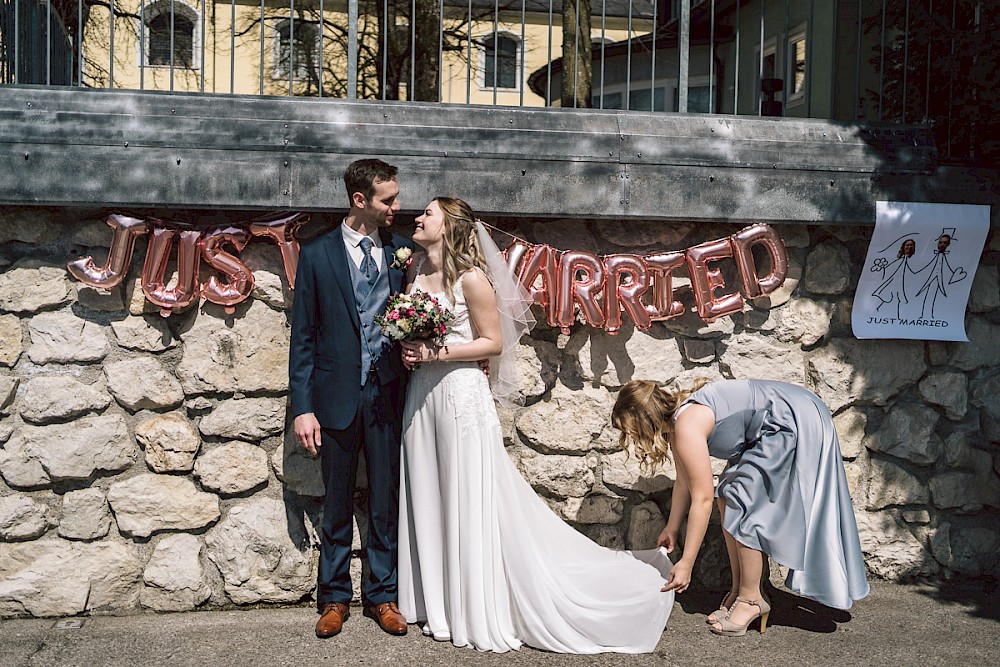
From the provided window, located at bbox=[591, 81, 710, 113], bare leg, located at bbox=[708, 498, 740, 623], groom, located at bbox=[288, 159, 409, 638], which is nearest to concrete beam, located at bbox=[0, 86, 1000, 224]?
groom, located at bbox=[288, 159, 409, 638]

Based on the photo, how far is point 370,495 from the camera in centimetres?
444

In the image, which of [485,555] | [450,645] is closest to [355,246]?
[485,555]

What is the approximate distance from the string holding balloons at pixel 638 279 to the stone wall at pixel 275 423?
0.12 metres

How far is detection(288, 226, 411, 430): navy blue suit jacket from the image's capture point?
429 cm

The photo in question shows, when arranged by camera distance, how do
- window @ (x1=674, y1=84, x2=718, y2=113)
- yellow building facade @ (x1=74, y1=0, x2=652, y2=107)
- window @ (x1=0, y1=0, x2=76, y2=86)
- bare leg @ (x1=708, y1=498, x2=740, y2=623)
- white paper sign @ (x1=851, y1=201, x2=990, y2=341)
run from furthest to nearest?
yellow building facade @ (x1=74, y1=0, x2=652, y2=107)
window @ (x1=674, y1=84, x2=718, y2=113)
white paper sign @ (x1=851, y1=201, x2=990, y2=341)
window @ (x1=0, y1=0, x2=76, y2=86)
bare leg @ (x1=708, y1=498, x2=740, y2=623)

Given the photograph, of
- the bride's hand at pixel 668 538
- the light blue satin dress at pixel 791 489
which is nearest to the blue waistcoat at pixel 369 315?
the light blue satin dress at pixel 791 489

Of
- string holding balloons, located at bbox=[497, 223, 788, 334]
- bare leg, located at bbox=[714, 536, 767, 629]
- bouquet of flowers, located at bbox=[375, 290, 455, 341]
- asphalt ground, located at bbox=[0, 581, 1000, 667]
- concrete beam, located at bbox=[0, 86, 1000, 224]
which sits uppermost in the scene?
concrete beam, located at bbox=[0, 86, 1000, 224]

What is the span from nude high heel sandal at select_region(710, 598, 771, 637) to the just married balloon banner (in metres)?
1.35

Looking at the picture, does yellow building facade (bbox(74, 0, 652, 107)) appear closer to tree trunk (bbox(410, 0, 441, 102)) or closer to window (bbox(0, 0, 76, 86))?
tree trunk (bbox(410, 0, 441, 102))

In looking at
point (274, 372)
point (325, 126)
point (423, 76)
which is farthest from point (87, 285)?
point (423, 76)

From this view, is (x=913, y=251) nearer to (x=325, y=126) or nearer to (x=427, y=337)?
(x=427, y=337)

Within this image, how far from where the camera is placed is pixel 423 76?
10477 millimetres

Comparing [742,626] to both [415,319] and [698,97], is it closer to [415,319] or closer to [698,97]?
[415,319]

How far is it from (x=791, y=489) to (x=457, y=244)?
182 centimetres
